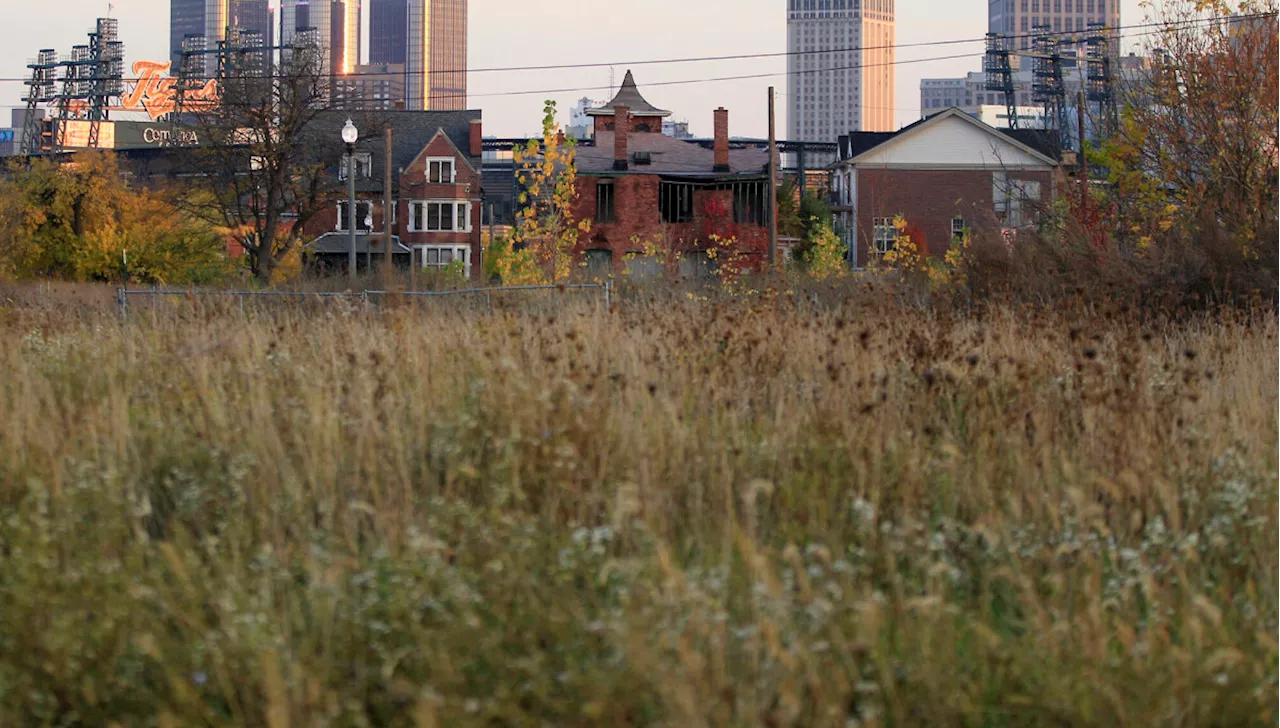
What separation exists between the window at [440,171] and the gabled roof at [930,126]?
801 inches

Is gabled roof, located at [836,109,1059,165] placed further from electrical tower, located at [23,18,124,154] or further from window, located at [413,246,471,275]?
electrical tower, located at [23,18,124,154]

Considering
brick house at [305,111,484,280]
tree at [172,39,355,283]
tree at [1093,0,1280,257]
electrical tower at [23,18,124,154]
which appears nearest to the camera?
tree at [1093,0,1280,257]

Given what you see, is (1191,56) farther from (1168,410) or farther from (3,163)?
(3,163)

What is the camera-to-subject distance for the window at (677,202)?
200 ft

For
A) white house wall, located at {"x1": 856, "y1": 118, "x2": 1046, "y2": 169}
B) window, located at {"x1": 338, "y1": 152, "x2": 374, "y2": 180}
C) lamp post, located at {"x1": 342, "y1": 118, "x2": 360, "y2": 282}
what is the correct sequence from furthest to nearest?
white house wall, located at {"x1": 856, "y1": 118, "x2": 1046, "y2": 169}, window, located at {"x1": 338, "y1": 152, "x2": 374, "y2": 180}, lamp post, located at {"x1": 342, "y1": 118, "x2": 360, "y2": 282}

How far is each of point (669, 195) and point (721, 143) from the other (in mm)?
3231

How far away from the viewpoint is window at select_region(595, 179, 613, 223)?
197ft

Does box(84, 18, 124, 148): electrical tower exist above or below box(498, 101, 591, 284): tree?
above

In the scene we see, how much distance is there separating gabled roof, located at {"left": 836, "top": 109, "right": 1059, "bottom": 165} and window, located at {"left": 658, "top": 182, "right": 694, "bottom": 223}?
600 inches

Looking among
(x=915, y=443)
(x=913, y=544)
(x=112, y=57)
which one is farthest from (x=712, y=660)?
(x=112, y=57)

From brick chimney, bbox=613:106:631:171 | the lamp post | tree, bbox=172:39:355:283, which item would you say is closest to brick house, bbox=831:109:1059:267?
brick chimney, bbox=613:106:631:171

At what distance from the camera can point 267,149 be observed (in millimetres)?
49094

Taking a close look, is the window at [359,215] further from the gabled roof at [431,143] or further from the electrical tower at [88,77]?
the electrical tower at [88,77]

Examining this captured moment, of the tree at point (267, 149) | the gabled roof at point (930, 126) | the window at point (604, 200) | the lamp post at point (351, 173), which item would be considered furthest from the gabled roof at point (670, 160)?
the lamp post at point (351, 173)
